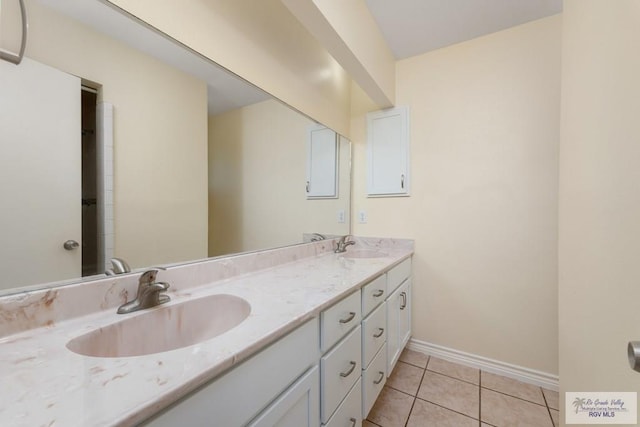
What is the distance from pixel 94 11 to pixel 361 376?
1.68 meters

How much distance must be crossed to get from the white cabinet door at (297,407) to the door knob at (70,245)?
0.72 metres

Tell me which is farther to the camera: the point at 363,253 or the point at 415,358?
the point at 363,253

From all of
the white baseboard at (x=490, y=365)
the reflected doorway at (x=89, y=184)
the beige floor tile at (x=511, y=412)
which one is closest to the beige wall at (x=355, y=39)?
the reflected doorway at (x=89, y=184)

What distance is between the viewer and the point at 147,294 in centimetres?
78

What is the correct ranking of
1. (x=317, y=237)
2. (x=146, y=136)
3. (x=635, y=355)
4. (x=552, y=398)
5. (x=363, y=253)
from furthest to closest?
(x=363, y=253) < (x=317, y=237) < (x=552, y=398) < (x=146, y=136) < (x=635, y=355)

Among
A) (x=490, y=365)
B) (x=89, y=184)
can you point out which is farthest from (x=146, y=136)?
(x=490, y=365)

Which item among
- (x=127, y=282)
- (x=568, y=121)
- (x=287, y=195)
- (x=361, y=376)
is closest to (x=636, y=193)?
(x=568, y=121)

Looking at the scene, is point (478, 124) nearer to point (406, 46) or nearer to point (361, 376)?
point (406, 46)

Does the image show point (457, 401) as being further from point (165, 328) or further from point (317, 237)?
→ point (165, 328)

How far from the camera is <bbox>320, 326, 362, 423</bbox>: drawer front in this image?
0.87 meters

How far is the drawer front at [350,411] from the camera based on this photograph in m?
0.95

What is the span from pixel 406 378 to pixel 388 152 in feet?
5.57

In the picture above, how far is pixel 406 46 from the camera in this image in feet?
6.37

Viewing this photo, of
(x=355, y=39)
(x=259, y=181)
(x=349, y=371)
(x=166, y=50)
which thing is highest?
(x=355, y=39)
